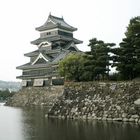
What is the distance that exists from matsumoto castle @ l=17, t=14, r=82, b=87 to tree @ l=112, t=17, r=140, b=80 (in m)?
24.7

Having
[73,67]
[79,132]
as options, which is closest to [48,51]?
[73,67]

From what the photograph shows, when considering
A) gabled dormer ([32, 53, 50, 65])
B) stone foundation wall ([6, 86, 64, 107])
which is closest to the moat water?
stone foundation wall ([6, 86, 64, 107])

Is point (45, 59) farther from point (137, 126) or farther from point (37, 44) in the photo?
point (137, 126)

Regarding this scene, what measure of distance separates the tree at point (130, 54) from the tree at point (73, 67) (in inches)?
317

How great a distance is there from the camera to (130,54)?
97.2ft

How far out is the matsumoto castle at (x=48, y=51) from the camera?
5647 cm

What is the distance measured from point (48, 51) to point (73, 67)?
63.9 ft

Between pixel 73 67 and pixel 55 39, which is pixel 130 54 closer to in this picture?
pixel 73 67

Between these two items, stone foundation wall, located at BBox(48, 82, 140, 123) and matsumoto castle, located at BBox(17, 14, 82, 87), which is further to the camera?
matsumoto castle, located at BBox(17, 14, 82, 87)

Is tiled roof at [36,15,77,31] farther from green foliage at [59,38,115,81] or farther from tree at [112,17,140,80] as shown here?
tree at [112,17,140,80]

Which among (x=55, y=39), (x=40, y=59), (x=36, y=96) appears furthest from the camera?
(x=55, y=39)

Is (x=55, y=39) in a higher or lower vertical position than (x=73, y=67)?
higher

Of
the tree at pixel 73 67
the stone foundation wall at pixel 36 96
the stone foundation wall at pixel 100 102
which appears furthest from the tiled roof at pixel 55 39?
the stone foundation wall at pixel 100 102

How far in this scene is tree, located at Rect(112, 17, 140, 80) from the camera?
96.5ft
